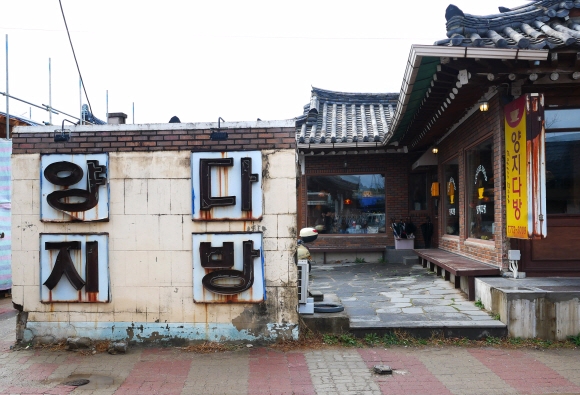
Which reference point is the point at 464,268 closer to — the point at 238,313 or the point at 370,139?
the point at 238,313

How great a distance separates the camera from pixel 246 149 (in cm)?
659

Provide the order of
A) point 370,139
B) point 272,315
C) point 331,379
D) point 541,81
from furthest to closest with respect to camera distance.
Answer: point 370,139 → point 541,81 → point 272,315 → point 331,379

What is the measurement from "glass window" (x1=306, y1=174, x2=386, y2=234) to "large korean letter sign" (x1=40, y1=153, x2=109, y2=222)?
9189 millimetres

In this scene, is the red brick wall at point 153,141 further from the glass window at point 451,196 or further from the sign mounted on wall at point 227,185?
the glass window at point 451,196

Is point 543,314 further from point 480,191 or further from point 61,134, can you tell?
point 61,134

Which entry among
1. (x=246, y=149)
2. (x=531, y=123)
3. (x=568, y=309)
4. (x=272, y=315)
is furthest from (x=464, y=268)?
(x=246, y=149)

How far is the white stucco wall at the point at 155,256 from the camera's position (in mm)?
6531

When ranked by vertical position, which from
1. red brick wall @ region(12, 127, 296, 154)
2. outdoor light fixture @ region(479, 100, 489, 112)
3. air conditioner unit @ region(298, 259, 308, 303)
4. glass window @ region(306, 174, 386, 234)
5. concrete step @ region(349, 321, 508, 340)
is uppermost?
outdoor light fixture @ region(479, 100, 489, 112)

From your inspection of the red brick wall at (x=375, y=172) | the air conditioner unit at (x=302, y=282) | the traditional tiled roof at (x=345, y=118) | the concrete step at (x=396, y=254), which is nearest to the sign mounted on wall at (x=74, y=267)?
the air conditioner unit at (x=302, y=282)

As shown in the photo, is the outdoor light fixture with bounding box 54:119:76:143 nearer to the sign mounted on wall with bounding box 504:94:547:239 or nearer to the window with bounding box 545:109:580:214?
the sign mounted on wall with bounding box 504:94:547:239

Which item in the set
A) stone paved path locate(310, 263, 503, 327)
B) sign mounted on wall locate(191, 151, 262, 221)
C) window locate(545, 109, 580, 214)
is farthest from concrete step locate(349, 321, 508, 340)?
Result: window locate(545, 109, 580, 214)

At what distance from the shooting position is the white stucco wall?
6.53 meters

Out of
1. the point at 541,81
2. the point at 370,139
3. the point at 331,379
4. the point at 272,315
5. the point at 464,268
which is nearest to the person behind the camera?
the point at 331,379

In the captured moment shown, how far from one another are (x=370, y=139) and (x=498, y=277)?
635 cm
